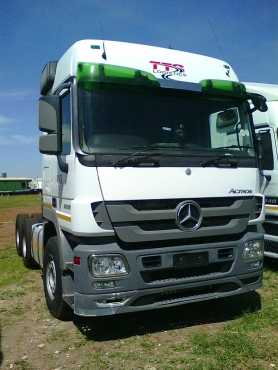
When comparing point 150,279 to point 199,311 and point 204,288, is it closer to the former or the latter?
point 204,288

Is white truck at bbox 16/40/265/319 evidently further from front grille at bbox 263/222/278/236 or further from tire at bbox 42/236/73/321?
front grille at bbox 263/222/278/236

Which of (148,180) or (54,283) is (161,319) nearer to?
(54,283)

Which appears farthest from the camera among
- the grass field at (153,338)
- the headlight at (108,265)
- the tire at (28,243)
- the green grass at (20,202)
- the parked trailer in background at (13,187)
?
the parked trailer in background at (13,187)

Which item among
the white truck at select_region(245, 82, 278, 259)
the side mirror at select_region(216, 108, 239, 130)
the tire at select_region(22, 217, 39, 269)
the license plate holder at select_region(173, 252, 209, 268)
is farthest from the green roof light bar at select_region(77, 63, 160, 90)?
the tire at select_region(22, 217, 39, 269)

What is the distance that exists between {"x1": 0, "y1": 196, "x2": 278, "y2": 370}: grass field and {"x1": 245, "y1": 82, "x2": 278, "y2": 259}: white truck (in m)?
1.33

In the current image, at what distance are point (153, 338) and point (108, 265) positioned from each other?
3.73ft

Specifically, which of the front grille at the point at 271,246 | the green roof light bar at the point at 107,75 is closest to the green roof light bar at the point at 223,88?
the green roof light bar at the point at 107,75

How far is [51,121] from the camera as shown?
527 cm

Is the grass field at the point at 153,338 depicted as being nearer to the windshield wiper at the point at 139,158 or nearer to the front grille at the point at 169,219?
the front grille at the point at 169,219

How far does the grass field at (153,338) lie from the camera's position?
15.2 feet

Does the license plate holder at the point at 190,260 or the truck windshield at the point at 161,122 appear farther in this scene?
the license plate holder at the point at 190,260

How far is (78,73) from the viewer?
16.3 ft

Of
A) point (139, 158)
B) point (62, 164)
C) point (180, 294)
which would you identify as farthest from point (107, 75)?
point (180, 294)

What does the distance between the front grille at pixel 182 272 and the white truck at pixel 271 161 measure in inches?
108
